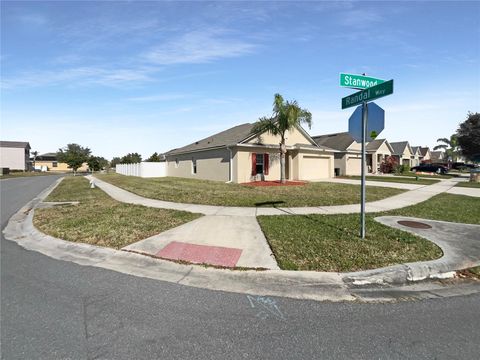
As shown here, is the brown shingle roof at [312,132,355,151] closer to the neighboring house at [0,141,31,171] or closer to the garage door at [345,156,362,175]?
the garage door at [345,156,362,175]

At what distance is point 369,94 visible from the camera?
5.28 meters

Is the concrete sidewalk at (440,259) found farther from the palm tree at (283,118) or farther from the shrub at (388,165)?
the shrub at (388,165)

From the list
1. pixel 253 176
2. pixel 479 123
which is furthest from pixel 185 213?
pixel 479 123

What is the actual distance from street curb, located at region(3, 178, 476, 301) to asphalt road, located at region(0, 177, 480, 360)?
22 cm

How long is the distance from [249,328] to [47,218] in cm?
826

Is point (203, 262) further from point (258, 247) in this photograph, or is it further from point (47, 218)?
point (47, 218)

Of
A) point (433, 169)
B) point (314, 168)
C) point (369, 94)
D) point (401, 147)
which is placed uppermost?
point (401, 147)

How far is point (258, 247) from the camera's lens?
5.45 meters

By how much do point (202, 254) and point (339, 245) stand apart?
8.97 feet

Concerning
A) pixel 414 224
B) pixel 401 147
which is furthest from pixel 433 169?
pixel 414 224

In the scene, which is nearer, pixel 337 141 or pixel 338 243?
pixel 338 243

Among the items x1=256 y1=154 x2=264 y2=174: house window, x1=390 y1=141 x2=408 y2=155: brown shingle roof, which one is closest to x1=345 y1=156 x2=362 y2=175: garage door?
x1=256 y1=154 x2=264 y2=174: house window

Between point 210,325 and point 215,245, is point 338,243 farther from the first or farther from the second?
point 210,325

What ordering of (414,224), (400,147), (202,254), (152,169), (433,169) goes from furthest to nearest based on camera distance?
(400,147) → (433,169) → (152,169) → (414,224) → (202,254)
